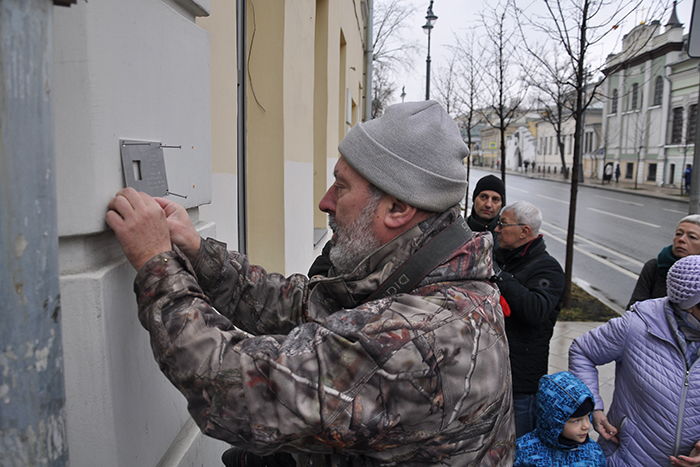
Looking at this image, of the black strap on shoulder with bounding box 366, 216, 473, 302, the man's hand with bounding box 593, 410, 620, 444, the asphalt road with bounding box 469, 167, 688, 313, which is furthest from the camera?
the asphalt road with bounding box 469, 167, 688, 313

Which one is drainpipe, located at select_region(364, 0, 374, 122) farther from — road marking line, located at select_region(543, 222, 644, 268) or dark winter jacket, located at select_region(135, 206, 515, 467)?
dark winter jacket, located at select_region(135, 206, 515, 467)

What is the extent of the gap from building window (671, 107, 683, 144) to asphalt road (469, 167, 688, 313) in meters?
7.84

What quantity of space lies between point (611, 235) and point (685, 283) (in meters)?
13.3

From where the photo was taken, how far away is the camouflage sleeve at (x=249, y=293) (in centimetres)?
166

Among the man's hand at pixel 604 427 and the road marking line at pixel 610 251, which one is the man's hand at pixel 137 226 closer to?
the man's hand at pixel 604 427

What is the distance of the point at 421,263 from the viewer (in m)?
1.39

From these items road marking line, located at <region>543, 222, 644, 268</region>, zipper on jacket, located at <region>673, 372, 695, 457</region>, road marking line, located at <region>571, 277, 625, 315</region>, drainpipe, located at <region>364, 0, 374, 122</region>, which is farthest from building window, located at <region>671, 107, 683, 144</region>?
zipper on jacket, located at <region>673, 372, 695, 457</region>

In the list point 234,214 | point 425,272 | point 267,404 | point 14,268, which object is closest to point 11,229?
point 14,268

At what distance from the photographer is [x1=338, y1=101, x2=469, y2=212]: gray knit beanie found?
1.46 m

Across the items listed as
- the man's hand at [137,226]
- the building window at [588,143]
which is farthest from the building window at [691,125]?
the man's hand at [137,226]

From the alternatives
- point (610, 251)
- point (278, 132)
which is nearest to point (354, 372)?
point (278, 132)

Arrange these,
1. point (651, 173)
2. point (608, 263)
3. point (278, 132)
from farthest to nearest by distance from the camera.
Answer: point (651, 173), point (608, 263), point (278, 132)

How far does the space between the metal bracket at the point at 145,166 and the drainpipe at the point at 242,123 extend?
1.96 m

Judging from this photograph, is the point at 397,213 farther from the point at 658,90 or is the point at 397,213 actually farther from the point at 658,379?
the point at 658,90
